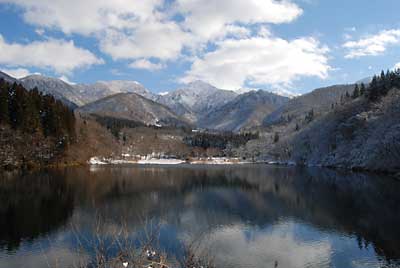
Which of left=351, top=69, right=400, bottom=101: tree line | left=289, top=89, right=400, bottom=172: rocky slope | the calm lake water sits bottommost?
the calm lake water

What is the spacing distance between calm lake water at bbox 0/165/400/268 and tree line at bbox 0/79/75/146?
3385 cm

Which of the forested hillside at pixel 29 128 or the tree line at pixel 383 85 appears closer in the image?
the forested hillside at pixel 29 128

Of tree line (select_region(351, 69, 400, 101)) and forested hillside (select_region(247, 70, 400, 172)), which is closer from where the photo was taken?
forested hillside (select_region(247, 70, 400, 172))

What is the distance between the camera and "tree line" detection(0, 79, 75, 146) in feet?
306

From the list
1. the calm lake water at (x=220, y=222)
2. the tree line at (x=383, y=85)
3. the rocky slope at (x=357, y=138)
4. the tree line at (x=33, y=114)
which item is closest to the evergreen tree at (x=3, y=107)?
the tree line at (x=33, y=114)

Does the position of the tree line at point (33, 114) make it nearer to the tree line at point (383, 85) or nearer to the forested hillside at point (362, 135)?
the forested hillside at point (362, 135)

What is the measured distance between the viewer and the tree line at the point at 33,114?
3676 inches

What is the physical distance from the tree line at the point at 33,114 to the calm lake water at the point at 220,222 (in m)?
33.8

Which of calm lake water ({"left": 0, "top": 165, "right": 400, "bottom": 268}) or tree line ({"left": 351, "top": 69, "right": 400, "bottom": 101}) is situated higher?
tree line ({"left": 351, "top": 69, "right": 400, "bottom": 101})

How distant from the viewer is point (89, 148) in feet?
468

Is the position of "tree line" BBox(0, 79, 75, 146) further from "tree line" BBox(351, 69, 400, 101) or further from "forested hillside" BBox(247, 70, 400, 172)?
"tree line" BBox(351, 69, 400, 101)

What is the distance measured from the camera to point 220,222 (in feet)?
127

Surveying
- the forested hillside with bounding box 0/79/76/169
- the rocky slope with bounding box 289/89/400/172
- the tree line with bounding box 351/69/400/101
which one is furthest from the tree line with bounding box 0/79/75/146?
the tree line with bounding box 351/69/400/101

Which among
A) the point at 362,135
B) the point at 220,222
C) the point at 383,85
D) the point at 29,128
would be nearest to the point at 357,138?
the point at 362,135
